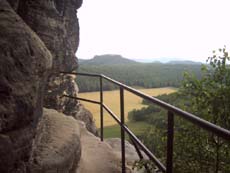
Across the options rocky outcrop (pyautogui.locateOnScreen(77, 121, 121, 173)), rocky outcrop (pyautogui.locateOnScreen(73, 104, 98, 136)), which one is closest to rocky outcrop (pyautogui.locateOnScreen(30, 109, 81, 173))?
rocky outcrop (pyautogui.locateOnScreen(77, 121, 121, 173))

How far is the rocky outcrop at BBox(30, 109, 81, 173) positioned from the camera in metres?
2.82

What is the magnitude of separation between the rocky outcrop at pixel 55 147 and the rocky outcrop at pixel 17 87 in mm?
369

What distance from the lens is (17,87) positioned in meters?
2.21

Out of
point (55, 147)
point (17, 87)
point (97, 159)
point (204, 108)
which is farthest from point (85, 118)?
point (17, 87)

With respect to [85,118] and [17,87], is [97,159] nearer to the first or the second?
[17,87]

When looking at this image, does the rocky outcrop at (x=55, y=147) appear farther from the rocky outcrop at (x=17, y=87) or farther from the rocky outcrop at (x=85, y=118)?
the rocky outcrop at (x=85, y=118)

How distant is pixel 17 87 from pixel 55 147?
1.11 meters

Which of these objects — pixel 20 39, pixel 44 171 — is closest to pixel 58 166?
pixel 44 171

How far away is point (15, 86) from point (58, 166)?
1121 mm

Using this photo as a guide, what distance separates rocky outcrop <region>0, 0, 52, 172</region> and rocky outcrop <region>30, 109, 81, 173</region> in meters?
0.37

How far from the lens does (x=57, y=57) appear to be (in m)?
3.95

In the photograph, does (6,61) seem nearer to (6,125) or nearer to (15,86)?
(15,86)

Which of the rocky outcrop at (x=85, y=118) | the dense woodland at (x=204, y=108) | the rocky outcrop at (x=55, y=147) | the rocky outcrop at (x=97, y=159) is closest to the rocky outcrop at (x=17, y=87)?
the rocky outcrop at (x=55, y=147)

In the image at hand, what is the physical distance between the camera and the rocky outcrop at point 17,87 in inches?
83.4
